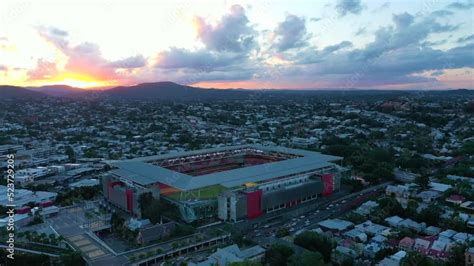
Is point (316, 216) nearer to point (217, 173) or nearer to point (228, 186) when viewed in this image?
point (228, 186)

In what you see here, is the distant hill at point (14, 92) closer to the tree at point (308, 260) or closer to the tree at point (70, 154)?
the tree at point (70, 154)

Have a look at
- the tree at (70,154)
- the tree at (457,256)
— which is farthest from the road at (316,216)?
the tree at (70,154)

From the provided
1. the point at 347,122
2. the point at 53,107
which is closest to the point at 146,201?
the point at 347,122

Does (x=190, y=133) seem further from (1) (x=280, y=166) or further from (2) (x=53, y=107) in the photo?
(2) (x=53, y=107)

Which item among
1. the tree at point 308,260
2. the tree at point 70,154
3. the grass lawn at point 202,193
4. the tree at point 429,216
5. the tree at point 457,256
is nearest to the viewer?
the tree at point 308,260

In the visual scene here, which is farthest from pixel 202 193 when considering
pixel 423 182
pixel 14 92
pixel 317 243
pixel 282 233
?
pixel 14 92

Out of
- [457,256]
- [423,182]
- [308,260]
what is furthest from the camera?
[423,182]

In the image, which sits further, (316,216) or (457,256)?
(316,216)
